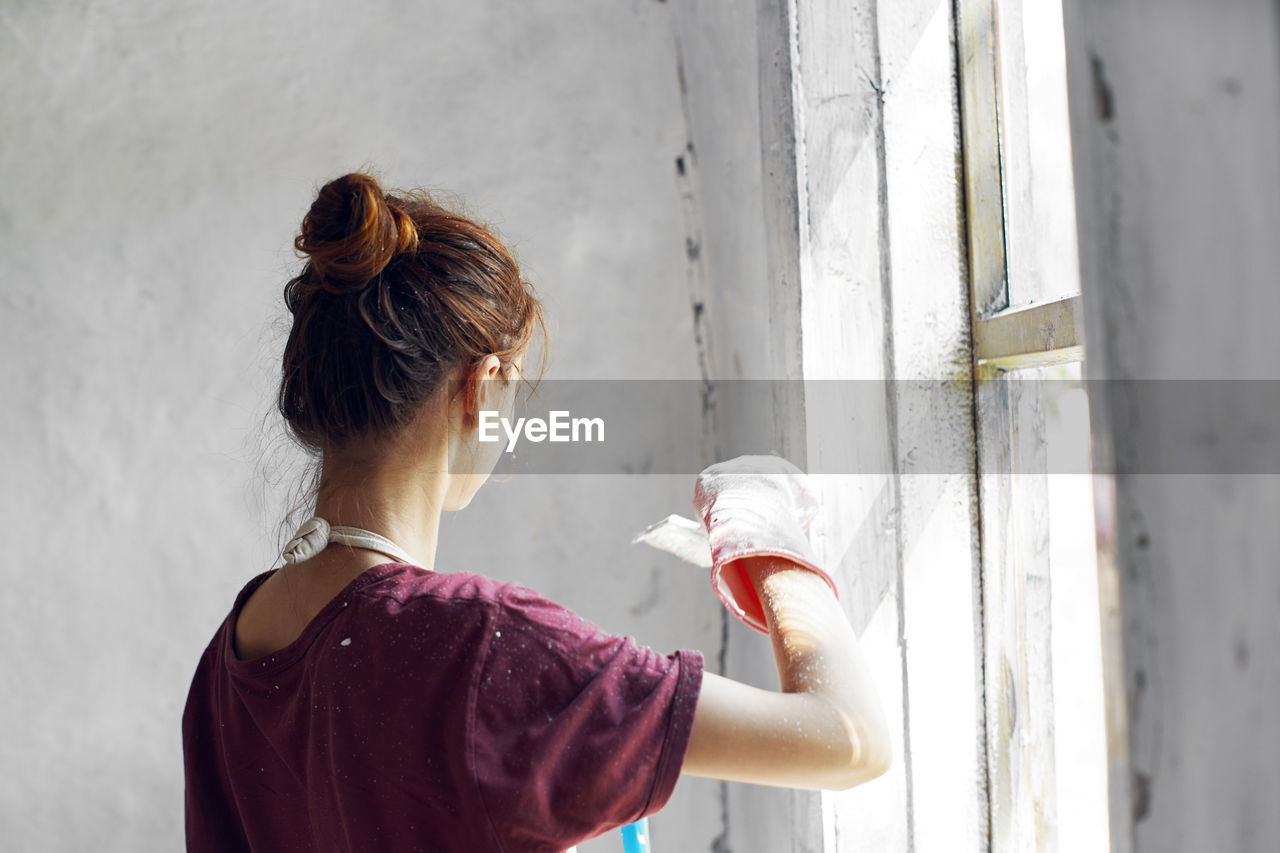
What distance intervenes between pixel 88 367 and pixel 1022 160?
3.83 ft

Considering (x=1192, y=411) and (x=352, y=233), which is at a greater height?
(x=352, y=233)

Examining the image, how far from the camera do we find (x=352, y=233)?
1.92 feet

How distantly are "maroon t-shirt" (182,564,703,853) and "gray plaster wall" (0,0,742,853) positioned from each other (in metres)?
0.59

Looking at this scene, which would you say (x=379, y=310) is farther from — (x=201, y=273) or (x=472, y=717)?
(x=201, y=273)

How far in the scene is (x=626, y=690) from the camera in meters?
0.52

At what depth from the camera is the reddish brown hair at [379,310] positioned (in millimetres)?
603

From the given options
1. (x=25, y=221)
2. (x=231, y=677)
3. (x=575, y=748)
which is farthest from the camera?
(x=25, y=221)

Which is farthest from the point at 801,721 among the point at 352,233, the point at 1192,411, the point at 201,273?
the point at 201,273

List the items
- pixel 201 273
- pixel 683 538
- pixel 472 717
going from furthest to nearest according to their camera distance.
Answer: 1. pixel 201 273
2. pixel 683 538
3. pixel 472 717

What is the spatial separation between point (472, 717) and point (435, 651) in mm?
49

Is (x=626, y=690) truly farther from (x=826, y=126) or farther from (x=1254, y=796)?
(x=826, y=126)

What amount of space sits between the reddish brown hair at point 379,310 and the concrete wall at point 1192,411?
18.3 inches

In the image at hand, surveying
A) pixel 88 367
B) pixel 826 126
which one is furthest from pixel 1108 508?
pixel 88 367

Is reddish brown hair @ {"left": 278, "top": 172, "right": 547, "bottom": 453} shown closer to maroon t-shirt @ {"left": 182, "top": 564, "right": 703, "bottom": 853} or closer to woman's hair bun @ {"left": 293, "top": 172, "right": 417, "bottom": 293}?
woman's hair bun @ {"left": 293, "top": 172, "right": 417, "bottom": 293}
